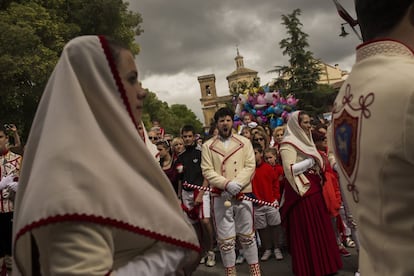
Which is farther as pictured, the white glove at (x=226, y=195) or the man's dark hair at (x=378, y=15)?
the white glove at (x=226, y=195)

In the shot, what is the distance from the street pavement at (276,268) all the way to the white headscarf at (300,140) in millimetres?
1360

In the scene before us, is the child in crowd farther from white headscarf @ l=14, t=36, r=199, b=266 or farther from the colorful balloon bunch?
white headscarf @ l=14, t=36, r=199, b=266

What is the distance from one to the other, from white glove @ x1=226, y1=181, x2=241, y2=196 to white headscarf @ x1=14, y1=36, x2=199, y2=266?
3271mm

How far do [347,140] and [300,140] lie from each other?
11.5 feet

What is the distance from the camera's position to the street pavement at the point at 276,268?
17.3 ft

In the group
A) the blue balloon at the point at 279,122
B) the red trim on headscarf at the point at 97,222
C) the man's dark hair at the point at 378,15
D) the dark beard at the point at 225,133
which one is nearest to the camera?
the red trim on headscarf at the point at 97,222

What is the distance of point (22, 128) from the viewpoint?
1515 cm

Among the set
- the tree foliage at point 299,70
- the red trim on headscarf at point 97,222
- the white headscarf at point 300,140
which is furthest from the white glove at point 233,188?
the tree foliage at point 299,70

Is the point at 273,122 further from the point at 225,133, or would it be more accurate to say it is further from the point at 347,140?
the point at 347,140

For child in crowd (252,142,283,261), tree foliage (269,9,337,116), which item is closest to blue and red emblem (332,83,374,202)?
child in crowd (252,142,283,261)

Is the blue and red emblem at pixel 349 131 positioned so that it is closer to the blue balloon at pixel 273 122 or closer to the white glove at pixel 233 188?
the white glove at pixel 233 188

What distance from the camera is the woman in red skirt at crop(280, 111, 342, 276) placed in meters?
4.86

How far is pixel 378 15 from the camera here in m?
1.46

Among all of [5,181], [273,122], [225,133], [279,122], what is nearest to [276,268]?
[225,133]
